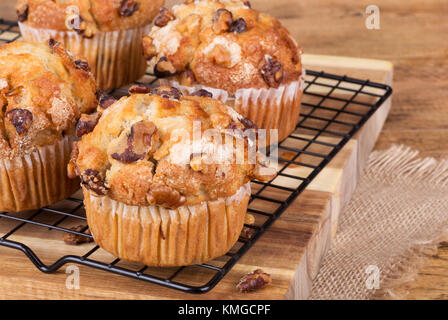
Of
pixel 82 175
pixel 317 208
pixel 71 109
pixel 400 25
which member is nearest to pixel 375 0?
pixel 400 25

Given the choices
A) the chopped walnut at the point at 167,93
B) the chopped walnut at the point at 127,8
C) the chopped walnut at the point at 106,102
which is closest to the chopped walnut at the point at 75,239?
the chopped walnut at the point at 106,102

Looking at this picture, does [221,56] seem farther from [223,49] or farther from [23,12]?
[23,12]

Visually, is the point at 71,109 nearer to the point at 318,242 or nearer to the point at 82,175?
the point at 82,175

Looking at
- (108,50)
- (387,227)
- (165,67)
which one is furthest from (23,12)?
(387,227)
